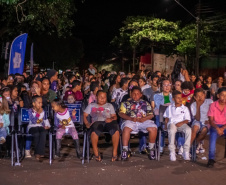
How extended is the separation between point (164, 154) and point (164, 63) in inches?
1546

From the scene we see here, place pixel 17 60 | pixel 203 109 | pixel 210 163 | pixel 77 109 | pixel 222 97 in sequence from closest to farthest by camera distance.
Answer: pixel 210 163
pixel 222 97
pixel 203 109
pixel 77 109
pixel 17 60

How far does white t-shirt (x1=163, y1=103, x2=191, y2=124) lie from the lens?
376 inches

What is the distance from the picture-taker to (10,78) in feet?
46.8

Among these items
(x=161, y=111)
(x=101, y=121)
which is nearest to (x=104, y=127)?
(x=101, y=121)

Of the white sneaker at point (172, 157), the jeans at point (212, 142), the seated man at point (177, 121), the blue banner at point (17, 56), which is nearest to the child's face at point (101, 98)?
the seated man at point (177, 121)

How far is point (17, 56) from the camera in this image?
1788 centimetres

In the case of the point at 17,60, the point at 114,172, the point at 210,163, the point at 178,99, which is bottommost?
the point at 114,172

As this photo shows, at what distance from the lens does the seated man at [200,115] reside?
9.45m

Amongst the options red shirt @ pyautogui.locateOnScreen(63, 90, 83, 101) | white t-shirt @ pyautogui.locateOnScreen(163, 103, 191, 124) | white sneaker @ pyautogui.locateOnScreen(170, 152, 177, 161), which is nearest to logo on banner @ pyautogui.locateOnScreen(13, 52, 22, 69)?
red shirt @ pyautogui.locateOnScreen(63, 90, 83, 101)

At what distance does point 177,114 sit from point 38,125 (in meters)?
2.77

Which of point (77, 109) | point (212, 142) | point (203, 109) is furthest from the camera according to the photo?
point (77, 109)

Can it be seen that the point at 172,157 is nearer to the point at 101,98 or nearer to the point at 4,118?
the point at 101,98

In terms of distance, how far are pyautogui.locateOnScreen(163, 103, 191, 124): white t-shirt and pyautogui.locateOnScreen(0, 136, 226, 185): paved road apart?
2.57 feet

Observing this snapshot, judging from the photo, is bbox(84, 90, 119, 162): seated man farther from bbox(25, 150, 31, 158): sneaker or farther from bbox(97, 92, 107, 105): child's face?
bbox(25, 150, 31, 158): sneaker
